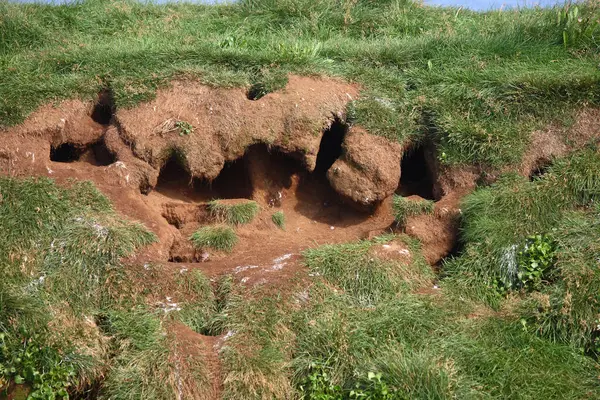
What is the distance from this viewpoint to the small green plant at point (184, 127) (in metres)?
7.81

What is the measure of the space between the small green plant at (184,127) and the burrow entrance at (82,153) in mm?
763

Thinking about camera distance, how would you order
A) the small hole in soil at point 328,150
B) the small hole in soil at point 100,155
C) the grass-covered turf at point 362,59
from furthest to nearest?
the small hole in soil at point 328,150 → the small hole in soil at point 100,155 → the grass-covered turf at point 362,59

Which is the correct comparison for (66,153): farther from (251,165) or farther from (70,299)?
(70,299)

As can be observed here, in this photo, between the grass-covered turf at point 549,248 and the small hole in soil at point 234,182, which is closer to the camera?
the grass-covered turf at point 549,248

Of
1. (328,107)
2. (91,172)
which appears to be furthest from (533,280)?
(91,172)

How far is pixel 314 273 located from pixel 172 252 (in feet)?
4.23

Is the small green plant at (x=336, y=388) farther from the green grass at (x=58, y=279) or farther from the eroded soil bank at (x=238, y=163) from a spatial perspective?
the eroded soil bank at (x=238, y=163)

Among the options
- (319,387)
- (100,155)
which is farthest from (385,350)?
(100,155)

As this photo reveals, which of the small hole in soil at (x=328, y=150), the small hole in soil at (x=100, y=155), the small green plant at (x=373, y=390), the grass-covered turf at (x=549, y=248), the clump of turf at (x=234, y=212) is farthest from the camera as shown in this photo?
the small hole in soil at (x=328, y=150)

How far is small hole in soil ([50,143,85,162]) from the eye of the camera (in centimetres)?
817

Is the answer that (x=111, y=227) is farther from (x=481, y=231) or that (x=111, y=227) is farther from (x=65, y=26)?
(x=65, y=26)

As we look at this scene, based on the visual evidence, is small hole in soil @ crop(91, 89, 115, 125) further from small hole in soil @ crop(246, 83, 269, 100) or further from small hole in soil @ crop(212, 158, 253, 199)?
small hole in soil @ crop(246, 83, 269, 100)

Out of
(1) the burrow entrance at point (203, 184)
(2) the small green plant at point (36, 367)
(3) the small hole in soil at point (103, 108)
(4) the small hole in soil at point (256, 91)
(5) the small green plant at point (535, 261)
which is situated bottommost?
(2) the small green plant at point (36, 367)

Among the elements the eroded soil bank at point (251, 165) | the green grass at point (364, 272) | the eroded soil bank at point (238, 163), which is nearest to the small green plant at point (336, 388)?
the green grass at point (364, 272)
